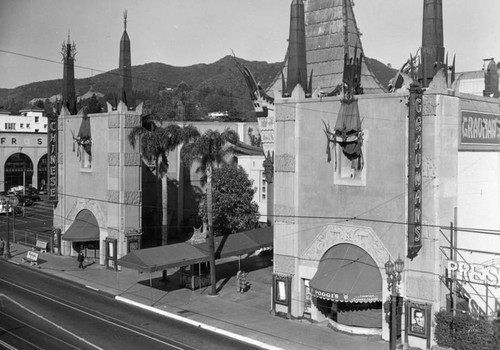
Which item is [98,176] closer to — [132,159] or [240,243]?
[132,159]

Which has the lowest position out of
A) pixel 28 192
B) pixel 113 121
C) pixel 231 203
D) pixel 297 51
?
pixel 28 192

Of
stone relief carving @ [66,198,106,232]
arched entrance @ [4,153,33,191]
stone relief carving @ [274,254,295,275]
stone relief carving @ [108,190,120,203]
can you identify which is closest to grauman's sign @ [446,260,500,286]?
stone relief carving @ [274,254,295,275]

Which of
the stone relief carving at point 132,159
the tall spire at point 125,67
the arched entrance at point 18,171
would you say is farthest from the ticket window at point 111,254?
the arched entrance at point 18,171

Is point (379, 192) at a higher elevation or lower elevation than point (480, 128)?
lower

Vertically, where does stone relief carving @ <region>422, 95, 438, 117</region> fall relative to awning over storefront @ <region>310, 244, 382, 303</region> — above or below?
above

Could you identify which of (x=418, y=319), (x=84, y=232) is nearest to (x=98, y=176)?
(x=84, y=232)

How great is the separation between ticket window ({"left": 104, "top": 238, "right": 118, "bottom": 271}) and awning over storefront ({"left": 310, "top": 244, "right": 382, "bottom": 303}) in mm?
18988

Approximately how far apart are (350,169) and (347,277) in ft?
16.7

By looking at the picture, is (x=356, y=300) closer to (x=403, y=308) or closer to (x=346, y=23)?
(x=403, y=308)

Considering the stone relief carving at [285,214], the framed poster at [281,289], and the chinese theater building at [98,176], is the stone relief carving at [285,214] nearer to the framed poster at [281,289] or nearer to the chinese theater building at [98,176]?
the framed poster at [281,289]

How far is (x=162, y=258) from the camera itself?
34.3m

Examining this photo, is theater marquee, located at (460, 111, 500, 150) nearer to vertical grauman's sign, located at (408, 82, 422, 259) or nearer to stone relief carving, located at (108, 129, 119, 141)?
vertical grauman's sign, located at (408, 82, 422, 259)

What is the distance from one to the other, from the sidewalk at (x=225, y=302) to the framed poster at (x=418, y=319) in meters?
1.49

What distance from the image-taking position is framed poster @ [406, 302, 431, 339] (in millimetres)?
25344
